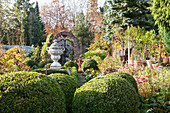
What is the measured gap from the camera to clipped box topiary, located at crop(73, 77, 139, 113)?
208 centimetres

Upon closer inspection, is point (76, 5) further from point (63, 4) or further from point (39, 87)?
point (39, 87)

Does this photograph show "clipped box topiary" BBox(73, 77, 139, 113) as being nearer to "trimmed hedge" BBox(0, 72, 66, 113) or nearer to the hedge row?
the hedge row

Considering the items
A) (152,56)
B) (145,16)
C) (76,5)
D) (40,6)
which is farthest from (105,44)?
(40,6)

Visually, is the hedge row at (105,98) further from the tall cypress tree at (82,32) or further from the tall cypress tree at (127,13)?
the tall cypress tree at (82,32)

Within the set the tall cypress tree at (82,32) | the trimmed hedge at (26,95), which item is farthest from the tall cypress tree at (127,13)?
the trimmed hedge at (26,95)

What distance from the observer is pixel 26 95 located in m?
1.62

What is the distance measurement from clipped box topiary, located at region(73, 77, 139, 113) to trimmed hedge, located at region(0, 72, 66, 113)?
378 mm

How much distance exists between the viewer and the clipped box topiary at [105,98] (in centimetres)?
208

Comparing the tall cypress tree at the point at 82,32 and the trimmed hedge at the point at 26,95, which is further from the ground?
the tall cypress tree at the point at 82,32

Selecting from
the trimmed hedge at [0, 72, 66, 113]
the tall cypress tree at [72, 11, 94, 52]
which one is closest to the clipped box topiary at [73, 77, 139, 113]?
the trimmed hedge at [0, 72, 66, 113]

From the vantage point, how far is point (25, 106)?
5.13 ft

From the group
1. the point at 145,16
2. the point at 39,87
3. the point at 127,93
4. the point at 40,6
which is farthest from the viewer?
the point at 40,6

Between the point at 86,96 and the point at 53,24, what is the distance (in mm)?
24081

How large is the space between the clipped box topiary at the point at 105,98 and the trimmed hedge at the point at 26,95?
1.24 ft
